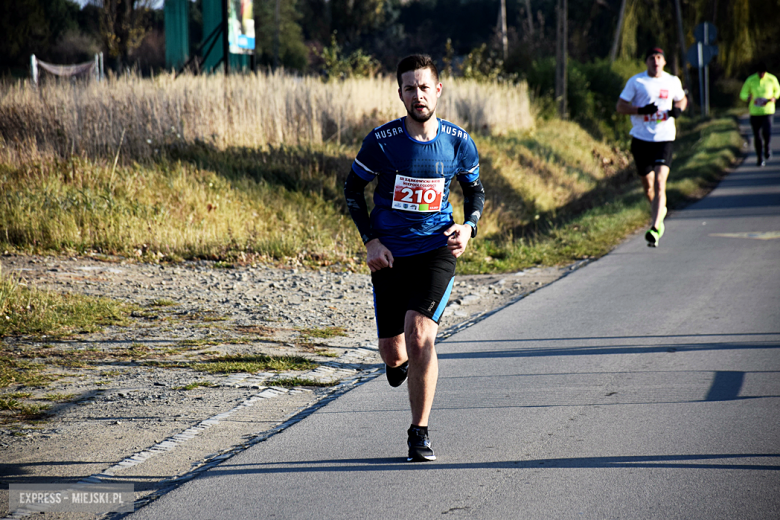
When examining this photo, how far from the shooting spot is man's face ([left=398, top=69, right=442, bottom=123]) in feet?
13.4

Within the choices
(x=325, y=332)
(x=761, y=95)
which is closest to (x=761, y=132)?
(x=761, y=95)

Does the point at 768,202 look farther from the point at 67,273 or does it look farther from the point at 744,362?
the point at 67,273

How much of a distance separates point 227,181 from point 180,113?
7.72 feet

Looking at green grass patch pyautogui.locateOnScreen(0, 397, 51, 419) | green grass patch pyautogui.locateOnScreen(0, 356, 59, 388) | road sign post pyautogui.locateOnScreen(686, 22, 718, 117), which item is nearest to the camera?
green grass patch pyautogui.locateOnScreen(0, 397, 51, 419)

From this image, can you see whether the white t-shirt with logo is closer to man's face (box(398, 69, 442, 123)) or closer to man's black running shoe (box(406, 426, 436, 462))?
man's face (box(398, 69, 442, 123))

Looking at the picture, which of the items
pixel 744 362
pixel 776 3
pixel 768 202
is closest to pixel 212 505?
pixel 744 362

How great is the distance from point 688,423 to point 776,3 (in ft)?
109

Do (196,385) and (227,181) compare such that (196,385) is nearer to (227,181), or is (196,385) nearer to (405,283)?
(405,283)

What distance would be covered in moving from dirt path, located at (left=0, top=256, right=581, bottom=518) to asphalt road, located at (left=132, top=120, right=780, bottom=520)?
341mm

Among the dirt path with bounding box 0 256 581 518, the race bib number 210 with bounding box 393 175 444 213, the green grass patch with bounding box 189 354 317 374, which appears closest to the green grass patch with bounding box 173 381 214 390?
the dirt path with bounding box 0 256 581 518

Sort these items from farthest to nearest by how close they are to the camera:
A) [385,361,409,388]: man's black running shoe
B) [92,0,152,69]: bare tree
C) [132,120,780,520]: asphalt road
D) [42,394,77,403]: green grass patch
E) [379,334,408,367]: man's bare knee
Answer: [92,0,152,69]: bare tree, [42,394,77,403]: green grass patch, [385,361,409,388]: man's black running shoe, [379,334,408,367]: man's bare knee, [132,120,780,520]: asphalt road

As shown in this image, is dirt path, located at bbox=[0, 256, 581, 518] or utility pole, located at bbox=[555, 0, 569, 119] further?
utility pole, located at bbox=[555, 0, 569, 119]

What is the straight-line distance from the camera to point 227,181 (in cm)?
1201

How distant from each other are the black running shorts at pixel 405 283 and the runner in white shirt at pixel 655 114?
5.98 metres
